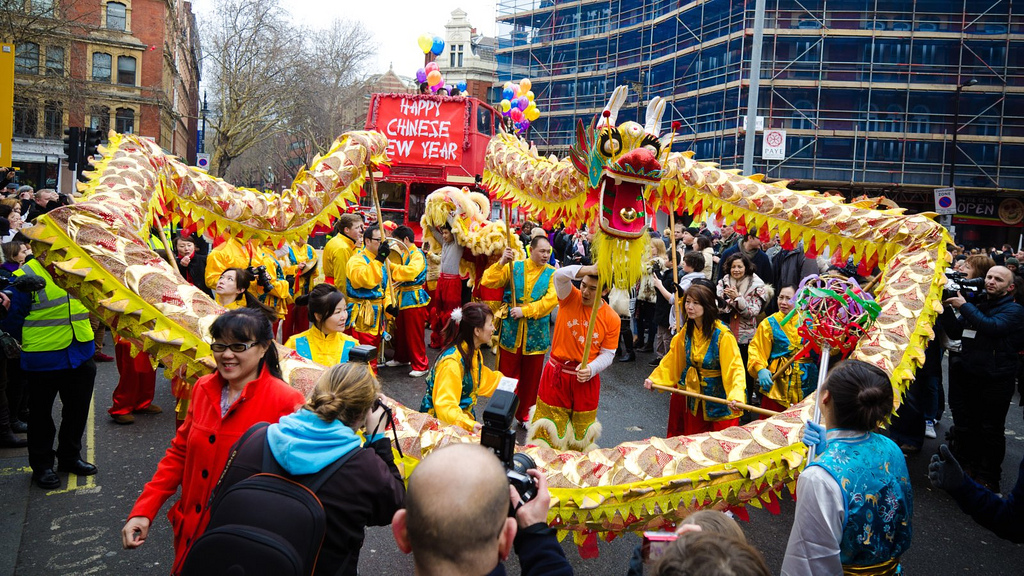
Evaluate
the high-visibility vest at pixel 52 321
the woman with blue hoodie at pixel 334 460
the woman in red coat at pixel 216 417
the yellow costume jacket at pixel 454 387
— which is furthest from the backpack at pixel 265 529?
the high-visibility vest at pixel 52 321

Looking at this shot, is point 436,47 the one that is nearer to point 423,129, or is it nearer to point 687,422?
point 423,129

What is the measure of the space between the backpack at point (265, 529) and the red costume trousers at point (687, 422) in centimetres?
333

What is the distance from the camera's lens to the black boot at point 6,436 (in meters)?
5.54

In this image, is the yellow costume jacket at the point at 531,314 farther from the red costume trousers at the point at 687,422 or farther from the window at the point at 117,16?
the window at the point at 117,16

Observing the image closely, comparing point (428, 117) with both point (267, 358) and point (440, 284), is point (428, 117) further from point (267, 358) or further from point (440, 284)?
point (267, 358)

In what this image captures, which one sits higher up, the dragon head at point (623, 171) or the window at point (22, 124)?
the window at point (22, 124)

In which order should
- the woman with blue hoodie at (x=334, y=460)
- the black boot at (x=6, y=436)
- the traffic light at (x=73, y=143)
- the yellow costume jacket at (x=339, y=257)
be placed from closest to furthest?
the woman with blue hoodie at (x=334, y=460), the black boot at (x=6, y=436), the yellow costume jacket at (x=339, y=257), the traffic light at (x=73, y=143)

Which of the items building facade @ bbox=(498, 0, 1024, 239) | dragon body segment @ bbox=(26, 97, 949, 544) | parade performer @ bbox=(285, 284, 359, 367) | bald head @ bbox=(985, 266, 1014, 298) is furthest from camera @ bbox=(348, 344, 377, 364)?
building facade @ bbox=(498, 0, 1024, 239)

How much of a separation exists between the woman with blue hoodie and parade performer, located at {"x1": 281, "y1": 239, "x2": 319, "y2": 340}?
5169 millimetres

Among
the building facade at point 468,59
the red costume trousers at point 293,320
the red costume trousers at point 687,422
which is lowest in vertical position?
the red costume trousers at point 687,422

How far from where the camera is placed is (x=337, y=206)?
504cm

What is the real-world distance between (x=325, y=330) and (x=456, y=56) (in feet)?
201

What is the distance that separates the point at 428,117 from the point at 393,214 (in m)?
2.26

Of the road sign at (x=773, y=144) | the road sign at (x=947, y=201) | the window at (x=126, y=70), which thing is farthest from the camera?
the window at (x=126, y=70)
